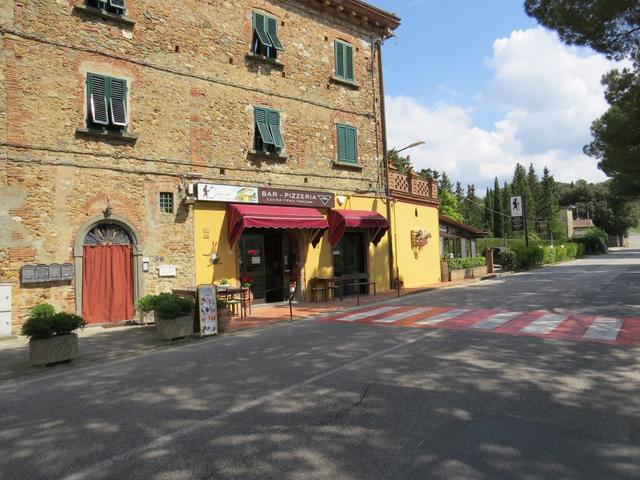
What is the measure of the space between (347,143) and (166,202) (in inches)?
310

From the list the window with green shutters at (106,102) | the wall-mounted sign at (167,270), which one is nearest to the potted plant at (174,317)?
the wall-mounted sign at (167,270)

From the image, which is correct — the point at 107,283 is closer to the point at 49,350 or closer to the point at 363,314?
the point at 49,350

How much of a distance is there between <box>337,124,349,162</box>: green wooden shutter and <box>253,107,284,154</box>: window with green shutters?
111 inches

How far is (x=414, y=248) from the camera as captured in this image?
834 inches

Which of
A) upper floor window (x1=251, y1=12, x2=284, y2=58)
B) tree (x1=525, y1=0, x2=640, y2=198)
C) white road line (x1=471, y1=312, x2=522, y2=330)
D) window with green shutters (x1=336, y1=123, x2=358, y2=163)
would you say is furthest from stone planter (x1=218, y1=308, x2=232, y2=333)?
tree (x1=525, y1=0, x2=640, y2=198)

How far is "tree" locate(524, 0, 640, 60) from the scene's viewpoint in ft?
45.8

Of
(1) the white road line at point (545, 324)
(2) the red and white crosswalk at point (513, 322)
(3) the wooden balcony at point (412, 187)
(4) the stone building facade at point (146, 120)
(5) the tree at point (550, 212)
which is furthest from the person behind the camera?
(5) the tree at point (550, 212)

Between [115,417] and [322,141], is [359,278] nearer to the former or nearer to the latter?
[322,141]

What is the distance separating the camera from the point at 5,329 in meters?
10.2

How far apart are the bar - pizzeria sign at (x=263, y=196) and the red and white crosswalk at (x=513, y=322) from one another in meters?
4.69

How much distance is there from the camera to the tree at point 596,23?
13953 mm

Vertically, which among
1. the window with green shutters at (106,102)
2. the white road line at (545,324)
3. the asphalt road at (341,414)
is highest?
the window with green shutters at (106,102)

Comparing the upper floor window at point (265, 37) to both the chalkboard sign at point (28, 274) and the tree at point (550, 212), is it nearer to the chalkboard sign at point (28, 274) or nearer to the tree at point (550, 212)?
the chalkboard sign at point (28, 274)

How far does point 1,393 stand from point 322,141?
1321 centimetres
